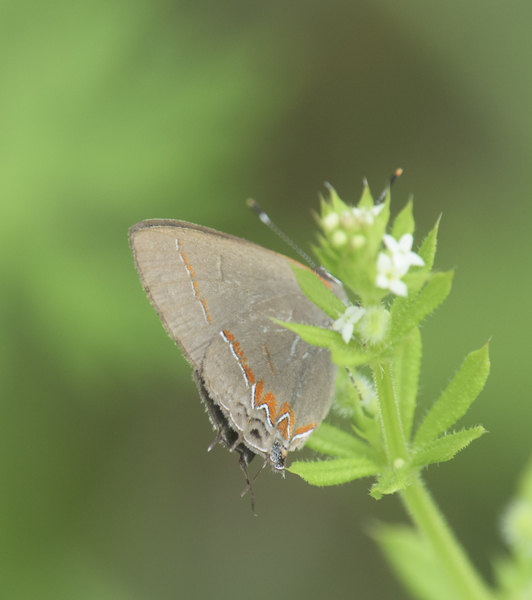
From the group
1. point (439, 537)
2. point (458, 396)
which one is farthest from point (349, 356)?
point (439, 537)

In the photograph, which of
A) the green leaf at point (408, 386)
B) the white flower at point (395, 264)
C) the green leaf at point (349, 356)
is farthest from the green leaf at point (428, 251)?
the green leaf at point (408, 386)

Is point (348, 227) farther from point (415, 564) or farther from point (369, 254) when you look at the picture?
point (415, 564)

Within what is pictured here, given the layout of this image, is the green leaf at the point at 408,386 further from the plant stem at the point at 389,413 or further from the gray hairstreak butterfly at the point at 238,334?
the gray hairstreak butterfly at the point at 238,334

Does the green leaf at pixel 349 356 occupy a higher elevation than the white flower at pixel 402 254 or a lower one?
lower

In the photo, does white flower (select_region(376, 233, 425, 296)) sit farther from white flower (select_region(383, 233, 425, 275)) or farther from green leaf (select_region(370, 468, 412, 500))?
green leaf (select_region(370, 468, 412, 500))

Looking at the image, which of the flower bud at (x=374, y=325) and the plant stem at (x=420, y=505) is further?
the plant stem at (x=420, y=505)

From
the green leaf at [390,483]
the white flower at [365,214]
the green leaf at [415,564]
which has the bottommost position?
the green leaf at [415,564]

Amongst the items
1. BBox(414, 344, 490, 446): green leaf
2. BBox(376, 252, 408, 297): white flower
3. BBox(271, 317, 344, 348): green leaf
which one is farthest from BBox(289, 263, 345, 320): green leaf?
BBox(414, 344, 490, 446): green leaf

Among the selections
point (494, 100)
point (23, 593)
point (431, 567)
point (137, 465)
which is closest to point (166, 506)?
point (137, 465)
